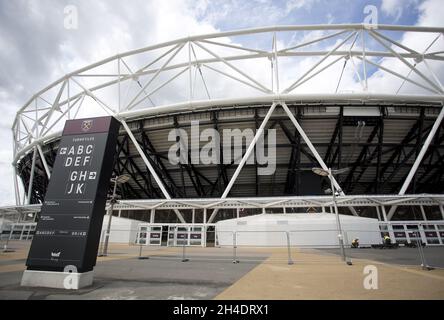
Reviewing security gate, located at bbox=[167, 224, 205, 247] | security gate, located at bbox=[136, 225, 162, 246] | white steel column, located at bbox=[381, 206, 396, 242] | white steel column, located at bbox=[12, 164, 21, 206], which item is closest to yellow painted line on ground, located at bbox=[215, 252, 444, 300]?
security gate, located at bbox=[167, 224, 205, 247]

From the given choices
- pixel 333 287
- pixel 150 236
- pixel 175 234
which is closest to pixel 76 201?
pixel 333 287

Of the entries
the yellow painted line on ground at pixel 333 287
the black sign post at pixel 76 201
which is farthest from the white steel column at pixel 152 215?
the yellow painted line on ground at pixel 333 287

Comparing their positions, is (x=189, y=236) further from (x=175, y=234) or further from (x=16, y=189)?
(x=16, y=189)

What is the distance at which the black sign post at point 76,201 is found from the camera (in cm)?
534

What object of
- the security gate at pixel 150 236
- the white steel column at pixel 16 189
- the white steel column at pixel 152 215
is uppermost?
the white steel column at pixel 16 189

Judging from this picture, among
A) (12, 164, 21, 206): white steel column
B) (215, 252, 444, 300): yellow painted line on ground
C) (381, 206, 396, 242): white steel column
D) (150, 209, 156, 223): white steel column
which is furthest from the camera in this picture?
(12, 164, 21, 206): white steel column

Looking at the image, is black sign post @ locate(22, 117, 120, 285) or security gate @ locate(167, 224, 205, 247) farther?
security gate @ locate(167, 224, 205, 247)

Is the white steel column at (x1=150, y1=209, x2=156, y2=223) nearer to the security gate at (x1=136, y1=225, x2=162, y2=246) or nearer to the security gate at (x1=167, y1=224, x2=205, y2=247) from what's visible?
the security gate at (x1=136, y1=225, x2=162, y2=246)

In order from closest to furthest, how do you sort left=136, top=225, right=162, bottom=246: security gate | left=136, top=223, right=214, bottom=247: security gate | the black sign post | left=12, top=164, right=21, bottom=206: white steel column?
the black sign post < left=136, top=223, right=214, bottom=247: security gate < left=136, top=225, right=162, bottom=246: security gate < left=12, top=164, right=21, bottom=206: white steel column

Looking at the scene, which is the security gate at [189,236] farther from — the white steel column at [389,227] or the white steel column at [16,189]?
the white steel column at [16,189]

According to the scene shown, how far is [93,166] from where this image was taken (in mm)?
6086

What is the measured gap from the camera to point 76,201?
227 inches

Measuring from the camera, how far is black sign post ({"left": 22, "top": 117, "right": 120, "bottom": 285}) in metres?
5.34
